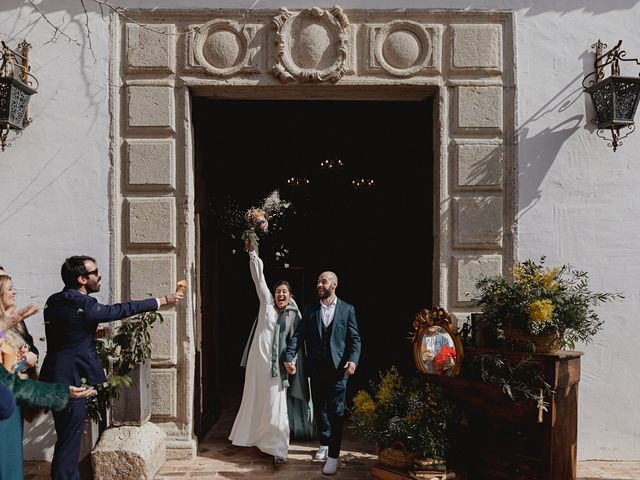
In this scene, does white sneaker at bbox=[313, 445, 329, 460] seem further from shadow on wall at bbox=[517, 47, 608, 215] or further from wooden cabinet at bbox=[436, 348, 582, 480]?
shadow on wall at bbox=[517, 47, 608, 215]

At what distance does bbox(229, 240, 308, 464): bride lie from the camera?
17.6 ft

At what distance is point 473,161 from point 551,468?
286 centimetres

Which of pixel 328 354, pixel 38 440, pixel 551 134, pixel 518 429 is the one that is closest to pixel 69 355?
pixel 38 440

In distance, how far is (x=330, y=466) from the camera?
5.12 m

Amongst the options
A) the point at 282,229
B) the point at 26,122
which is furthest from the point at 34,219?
the point at 282,229

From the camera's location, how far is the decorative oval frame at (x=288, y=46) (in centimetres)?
548

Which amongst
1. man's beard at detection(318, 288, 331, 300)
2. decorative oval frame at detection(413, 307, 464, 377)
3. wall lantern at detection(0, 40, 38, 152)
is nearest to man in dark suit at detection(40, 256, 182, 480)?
wall lantern at detection(0, 40, 38, 152)

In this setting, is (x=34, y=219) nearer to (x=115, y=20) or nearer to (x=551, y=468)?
(x=115, y=20)

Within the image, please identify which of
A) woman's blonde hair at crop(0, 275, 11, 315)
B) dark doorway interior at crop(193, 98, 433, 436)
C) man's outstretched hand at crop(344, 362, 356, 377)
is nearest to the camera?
woman's blonde hair at crop(0, 275, 11, 315)

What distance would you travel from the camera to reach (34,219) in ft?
18.0

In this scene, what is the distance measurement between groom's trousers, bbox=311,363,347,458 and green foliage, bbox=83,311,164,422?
1.67m

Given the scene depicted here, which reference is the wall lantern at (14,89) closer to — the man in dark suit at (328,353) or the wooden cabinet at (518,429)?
the man in dark suit at (328,353)

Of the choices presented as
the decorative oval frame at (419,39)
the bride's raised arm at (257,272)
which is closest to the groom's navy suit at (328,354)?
the bride's raised arm at (257,272)

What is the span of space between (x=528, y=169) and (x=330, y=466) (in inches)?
137
